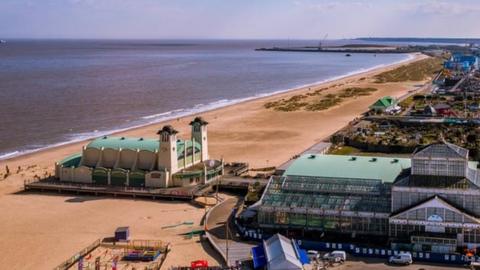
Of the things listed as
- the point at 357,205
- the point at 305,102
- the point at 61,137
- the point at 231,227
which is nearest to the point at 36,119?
the point at 61,137

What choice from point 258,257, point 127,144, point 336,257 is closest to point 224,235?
point 258,257

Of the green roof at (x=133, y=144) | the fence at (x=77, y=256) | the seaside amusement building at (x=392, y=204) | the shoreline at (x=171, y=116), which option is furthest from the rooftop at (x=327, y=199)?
the shoreline at (x=171, y=116)

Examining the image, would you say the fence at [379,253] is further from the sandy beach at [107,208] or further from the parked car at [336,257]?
the sandy beach at [107,208]

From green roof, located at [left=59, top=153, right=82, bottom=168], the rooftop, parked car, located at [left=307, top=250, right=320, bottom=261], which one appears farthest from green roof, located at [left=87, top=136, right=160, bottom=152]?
parked car, located at [left=307, top=250, right=320, bottom=261]

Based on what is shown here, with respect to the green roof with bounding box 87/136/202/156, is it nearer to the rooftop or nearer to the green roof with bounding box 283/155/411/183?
the green roof with bounding box 283/155/411/183

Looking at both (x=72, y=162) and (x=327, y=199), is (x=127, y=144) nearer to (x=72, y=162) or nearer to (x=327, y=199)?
(x=72, y=162)

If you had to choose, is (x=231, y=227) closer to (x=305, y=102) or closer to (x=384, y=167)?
(x=384, y=167)
